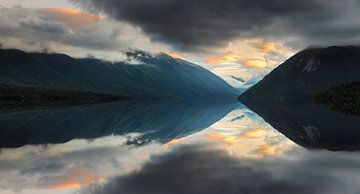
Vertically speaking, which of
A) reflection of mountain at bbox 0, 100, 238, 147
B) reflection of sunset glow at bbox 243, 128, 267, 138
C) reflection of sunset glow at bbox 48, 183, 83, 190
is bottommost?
reflection of sunset glow at bbox 243, 128, 267, 138

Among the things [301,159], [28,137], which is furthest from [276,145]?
[28,137]

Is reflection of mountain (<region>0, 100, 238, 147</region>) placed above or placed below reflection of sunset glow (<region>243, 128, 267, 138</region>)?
above

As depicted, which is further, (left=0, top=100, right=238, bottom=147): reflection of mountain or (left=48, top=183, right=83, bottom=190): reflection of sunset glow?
(left=0, top=100, right=238, bottom=147): reflection of mountain

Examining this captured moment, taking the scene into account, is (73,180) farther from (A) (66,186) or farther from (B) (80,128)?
(B) (80,128)

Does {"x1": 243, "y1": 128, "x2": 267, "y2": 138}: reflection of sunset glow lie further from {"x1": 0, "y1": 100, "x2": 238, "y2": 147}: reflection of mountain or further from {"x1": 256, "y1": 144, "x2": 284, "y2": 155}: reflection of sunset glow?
{"x1": 256, "y1": 144, "x2": 284, "y2": 155}: reflection of sunset glow

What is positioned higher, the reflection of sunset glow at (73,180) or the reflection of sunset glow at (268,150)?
the reflection of sunset glow at (73,180)

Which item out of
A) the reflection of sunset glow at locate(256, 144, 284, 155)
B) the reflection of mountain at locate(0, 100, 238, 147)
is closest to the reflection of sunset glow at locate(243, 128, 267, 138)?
the reflection of mountain at locate(0, 100, 238, 147)

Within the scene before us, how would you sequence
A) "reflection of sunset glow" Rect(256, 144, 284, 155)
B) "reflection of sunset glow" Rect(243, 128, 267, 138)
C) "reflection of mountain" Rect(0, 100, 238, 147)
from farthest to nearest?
"reflection of sunset glow" Rect(243, 128, 267, 138) < "reflection of mountain" Rect(0, 100, 238, 147) < "reflection of sunset glow" Rect(256, 144, 284, 155)

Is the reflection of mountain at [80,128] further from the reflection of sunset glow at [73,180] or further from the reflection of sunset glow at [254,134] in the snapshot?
the reflection of sunset glow at [73,180]

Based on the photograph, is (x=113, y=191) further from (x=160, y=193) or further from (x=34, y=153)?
(x=34, y=153)

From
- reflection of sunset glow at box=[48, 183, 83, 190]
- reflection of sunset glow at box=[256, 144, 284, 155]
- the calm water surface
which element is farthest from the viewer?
reflection of sunset glow at box=[256, 144, 284, 155]

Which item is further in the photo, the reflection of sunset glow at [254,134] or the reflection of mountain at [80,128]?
the reflection of sunset glow at [254,134]

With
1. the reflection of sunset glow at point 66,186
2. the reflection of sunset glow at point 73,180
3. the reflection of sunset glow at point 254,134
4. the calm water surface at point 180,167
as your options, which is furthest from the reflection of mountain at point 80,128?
the reflection of sunset glow at point 66,186
